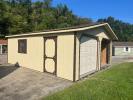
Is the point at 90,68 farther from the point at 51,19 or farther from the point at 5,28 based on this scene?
the point at 51,19

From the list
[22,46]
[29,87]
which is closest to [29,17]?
[22,46]

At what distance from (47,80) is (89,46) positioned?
3.86 meters

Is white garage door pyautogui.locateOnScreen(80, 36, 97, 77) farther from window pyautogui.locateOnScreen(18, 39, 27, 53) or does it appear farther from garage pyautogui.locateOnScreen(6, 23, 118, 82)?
window pyautogui.locateOnScreen(18, 39, 27, 53)

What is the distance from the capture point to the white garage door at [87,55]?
12297 millimetres

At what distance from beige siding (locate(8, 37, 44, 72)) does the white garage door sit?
321cm

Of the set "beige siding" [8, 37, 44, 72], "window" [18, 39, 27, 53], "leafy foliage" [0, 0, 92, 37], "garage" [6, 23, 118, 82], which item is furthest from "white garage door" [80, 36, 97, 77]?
"leafy foliage" [0, 0, 92, 37]

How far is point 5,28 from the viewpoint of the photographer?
43062 mm

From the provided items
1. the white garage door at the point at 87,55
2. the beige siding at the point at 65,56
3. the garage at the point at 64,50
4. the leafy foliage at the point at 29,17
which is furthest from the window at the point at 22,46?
the leafy foliage at the point at 29,17

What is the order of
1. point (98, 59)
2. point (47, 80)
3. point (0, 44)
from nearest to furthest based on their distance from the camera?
point (47, 80) → point (98, 59) → point (0, 44)

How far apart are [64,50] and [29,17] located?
41.3 meters

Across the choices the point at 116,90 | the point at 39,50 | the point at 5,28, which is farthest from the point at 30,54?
the point at 5,28

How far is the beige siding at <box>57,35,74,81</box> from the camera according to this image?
1152cm

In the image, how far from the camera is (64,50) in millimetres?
11984

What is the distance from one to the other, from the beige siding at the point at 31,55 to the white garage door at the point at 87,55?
10.5 feet
